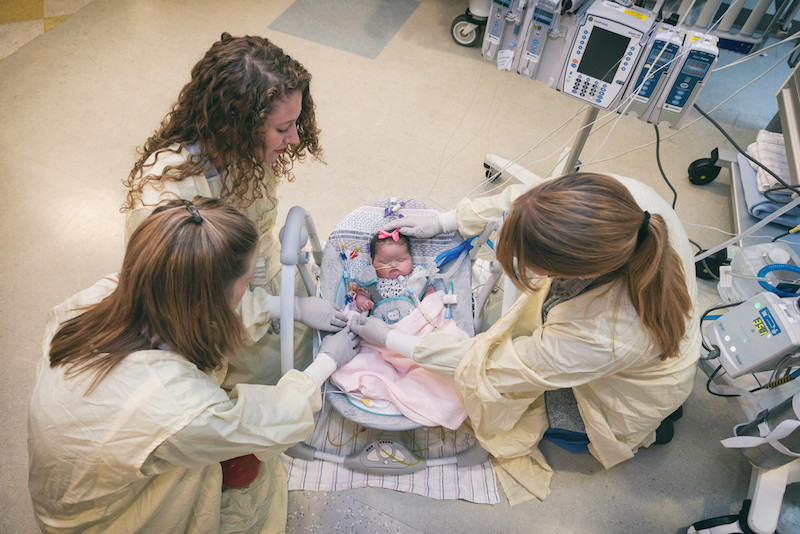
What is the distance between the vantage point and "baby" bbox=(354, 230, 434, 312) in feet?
6.09

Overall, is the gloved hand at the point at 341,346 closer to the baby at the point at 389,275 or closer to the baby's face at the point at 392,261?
the baby at the point at 389,275

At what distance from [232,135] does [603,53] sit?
123cm

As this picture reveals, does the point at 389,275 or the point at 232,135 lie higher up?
the point at 232,135

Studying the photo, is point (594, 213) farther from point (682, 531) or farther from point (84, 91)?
point (84, 91)

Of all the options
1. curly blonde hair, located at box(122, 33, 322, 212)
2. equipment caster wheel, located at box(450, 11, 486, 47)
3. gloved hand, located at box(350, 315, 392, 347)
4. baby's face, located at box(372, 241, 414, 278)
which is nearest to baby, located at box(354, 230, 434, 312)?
baby's face, located at box(372, 241, 414, 278)

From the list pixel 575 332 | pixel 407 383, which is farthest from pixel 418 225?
pixel 575 332

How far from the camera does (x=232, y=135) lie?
1.38m

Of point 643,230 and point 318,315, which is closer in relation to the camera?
point 643,230

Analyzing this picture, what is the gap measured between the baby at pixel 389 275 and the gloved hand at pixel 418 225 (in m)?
0.03

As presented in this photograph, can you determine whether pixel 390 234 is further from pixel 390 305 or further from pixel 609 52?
pixel 609 52

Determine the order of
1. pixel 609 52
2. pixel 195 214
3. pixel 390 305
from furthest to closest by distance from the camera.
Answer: pixel 390 305 < pixel 609 52 < pixel 195 214

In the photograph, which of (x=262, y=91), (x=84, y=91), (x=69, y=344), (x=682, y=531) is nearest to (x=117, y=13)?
(x=84, y=91)

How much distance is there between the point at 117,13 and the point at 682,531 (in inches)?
161

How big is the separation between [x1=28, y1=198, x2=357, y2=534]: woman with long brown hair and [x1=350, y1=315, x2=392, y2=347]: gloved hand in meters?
0.44
